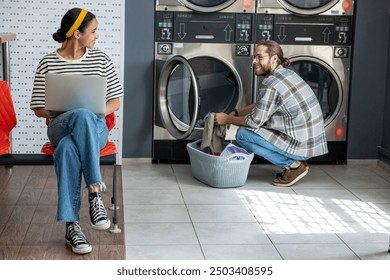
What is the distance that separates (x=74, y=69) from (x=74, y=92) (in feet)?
1.00

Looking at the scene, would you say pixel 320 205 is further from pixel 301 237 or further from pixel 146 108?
pixel 146 108

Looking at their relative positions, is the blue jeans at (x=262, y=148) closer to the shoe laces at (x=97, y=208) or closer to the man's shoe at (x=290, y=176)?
the man's shoe at (x=290, y=176)

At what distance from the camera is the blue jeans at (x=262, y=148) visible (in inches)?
200

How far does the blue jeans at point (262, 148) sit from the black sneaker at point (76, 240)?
5.54 ft

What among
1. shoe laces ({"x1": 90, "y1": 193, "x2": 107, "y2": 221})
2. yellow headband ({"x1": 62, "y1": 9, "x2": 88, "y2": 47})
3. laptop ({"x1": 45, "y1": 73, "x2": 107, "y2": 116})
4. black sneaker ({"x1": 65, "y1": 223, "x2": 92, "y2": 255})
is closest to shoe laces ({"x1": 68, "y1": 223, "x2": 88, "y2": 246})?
black sneaker ({"x1": 65, "y1": 223, "x2": 92, "y2": 255})

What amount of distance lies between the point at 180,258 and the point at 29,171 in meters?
1.98

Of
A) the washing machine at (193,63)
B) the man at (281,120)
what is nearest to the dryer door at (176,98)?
the washing machine at (193,63)

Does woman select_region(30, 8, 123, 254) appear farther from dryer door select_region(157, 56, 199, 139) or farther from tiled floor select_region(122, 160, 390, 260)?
dryer door select_region(157, 56, 199, 139)

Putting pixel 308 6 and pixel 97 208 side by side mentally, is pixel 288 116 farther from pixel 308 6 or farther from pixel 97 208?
pixel 97 208

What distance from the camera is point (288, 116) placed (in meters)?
5.01

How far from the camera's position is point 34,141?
217 inches

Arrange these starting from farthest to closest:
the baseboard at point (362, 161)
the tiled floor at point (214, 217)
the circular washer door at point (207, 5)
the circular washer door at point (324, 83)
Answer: the baseboard at point (362, 161) → the circular washer door at point (324, 83) → the circular washer door at point (207, 5) → the tiled floor at point (214, 217)

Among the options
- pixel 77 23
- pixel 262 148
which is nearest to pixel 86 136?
pixel 77 23

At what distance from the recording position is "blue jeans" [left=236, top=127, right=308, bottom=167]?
5.08 metres
